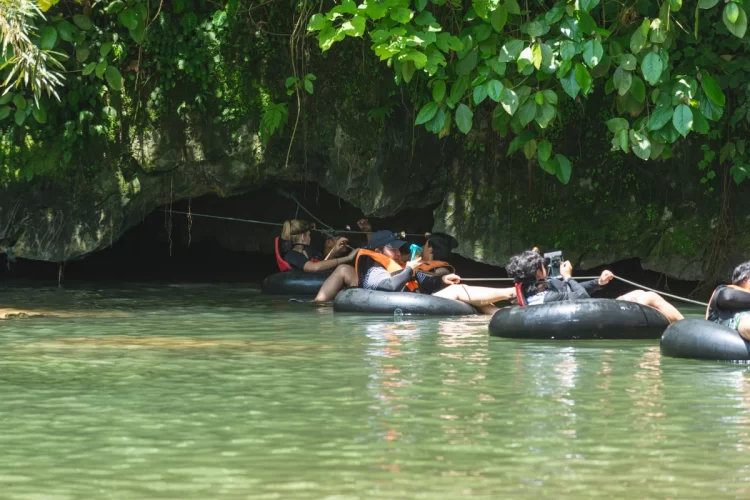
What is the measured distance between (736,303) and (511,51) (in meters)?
3.07

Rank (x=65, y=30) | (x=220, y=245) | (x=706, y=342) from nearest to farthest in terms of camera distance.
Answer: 1. (x=706, y=342)
2. (x=65, y=30)
3. (x=220, y=245)

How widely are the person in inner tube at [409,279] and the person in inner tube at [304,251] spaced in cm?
149

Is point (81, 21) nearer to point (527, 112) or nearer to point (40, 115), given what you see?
point (40, 115)

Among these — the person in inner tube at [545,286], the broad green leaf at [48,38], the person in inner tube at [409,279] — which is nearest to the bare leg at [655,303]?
the person in inner tube at [545,286]

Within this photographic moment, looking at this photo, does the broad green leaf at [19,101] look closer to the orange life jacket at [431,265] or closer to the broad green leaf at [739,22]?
the orange life jacket at [431,265]

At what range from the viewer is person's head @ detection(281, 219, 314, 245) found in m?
14.8

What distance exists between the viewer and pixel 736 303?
8039mm

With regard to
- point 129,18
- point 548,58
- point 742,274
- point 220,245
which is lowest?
point 742,274

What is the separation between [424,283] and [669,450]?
286 inches

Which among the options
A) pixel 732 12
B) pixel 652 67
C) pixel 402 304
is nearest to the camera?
pixel 732 12

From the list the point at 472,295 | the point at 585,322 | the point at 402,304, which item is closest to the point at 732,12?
the point at 585,322

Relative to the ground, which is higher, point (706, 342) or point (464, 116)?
point (464, 116)

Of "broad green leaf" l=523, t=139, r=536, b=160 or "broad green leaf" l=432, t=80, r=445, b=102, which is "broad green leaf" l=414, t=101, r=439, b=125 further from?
"broad green leaf" l=523, t=139, r=536, b=160

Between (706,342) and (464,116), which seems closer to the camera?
(706,342)
